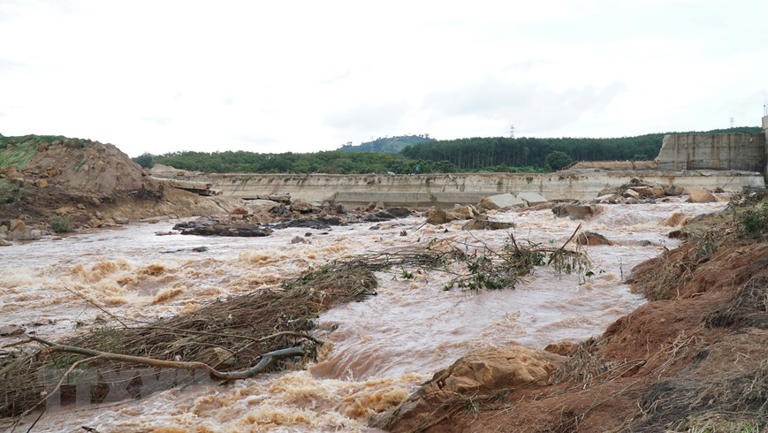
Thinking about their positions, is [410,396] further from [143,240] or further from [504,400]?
[143,240]

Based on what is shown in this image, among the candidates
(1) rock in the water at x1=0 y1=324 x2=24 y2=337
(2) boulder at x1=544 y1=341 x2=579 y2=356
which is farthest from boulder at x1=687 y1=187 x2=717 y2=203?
(1) rock in the water at x1=0 y1=324 x2=24 y2=337

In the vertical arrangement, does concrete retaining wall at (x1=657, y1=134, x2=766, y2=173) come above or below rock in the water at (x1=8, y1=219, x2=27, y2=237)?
above

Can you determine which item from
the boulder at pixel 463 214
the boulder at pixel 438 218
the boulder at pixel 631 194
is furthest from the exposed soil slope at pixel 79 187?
the boulder at pixel 631 194

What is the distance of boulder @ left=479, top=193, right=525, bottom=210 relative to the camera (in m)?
27.9

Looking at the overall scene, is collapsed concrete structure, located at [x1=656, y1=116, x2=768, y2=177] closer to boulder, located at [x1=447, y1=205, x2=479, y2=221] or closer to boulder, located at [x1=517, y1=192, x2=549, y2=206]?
boulder, located at [x1=517, y1=192, x2=549, y2=206]

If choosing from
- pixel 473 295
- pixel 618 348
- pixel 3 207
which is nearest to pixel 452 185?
pixel 3 207

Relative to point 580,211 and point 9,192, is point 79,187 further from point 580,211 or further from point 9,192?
point 580,211

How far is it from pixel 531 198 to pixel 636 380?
26.9m

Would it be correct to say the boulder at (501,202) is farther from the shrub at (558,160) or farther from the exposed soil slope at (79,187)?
the shrub at (558,160)

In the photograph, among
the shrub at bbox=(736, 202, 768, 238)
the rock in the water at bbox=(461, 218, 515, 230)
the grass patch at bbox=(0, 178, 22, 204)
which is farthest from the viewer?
the grass patch at bbox=(0, 178, 22, 204)

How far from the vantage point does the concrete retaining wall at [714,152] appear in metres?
32.7

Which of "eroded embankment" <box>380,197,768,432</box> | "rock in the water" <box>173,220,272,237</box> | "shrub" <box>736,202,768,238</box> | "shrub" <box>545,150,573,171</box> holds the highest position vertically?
"shrub" <box>545,150,573,171</box>

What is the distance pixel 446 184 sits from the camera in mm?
35656

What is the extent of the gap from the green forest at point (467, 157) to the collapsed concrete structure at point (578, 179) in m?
23.0
